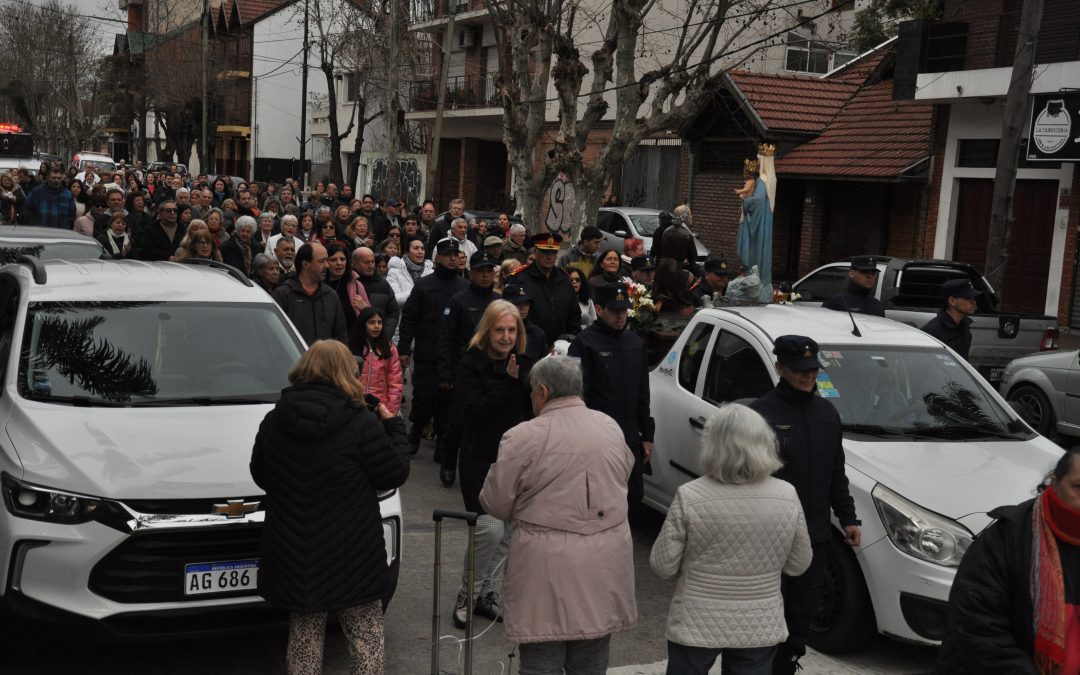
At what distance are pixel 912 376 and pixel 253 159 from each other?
54.6m

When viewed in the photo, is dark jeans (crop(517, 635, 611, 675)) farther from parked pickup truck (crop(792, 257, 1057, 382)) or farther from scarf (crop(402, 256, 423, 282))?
parked pickup truck (crop(792, 257, 1057, 382))

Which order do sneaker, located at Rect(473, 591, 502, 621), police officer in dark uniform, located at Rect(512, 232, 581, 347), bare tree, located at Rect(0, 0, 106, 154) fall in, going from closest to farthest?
sneaker, located at Rect(473, 591, 502, 621)
police officer in dark uniform, located at Rect(512, 232, 581, 347)
bare tree, located at Rect(0, 0, 106, 154)

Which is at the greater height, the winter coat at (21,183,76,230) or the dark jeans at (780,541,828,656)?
the winter coat at (21,183,76,230)

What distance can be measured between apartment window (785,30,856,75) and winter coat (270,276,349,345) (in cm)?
2781

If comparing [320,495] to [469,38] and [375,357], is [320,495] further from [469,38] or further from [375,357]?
[469,38]

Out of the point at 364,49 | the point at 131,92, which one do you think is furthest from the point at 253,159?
the point at 364,49

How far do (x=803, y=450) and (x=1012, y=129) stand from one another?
10.5 meters

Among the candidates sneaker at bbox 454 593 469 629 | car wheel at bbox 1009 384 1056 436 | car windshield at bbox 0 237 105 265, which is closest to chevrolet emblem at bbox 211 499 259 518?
sneaker at bbox 454 593 469 629

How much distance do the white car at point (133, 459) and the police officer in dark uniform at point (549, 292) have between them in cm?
292

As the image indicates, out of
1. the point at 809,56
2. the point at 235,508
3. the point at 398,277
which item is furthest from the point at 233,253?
the point at 809,56

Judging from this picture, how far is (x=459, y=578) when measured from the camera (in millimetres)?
7043

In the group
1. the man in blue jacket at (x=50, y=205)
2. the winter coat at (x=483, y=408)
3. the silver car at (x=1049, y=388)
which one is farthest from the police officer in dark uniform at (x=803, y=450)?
the man in blue jacket at (x=50, y=205)

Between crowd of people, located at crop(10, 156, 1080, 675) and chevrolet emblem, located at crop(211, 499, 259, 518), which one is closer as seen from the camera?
crowd of people, located at crop(10, 156, 1080, 675)

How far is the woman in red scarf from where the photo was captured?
328 centimetres
